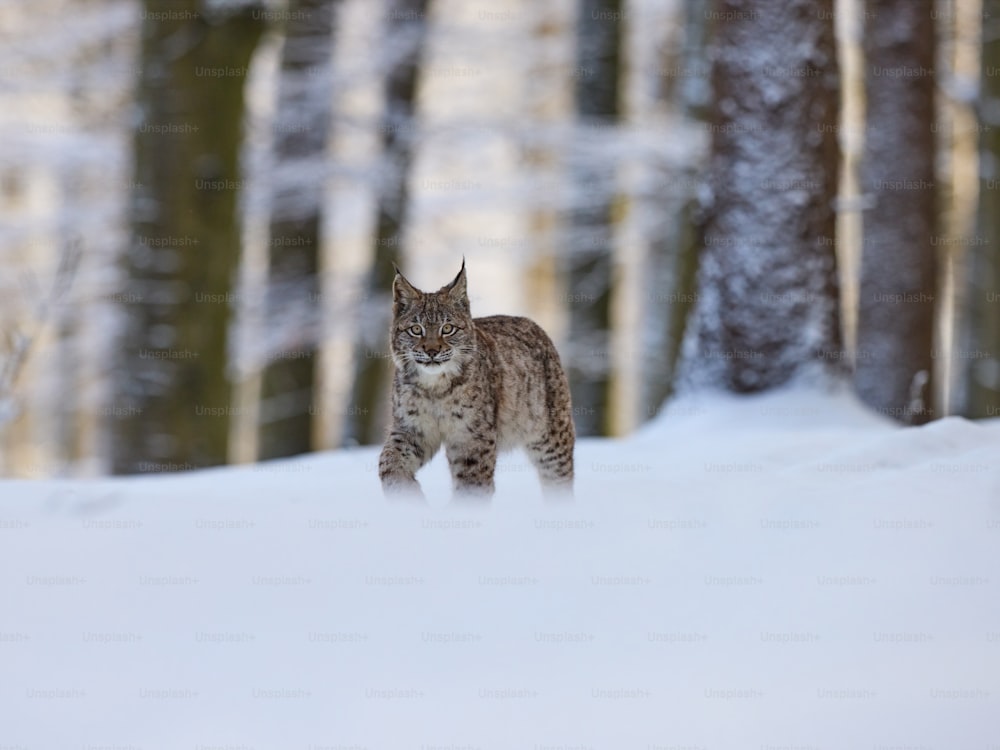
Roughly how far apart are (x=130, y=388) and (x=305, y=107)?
5.15 metres

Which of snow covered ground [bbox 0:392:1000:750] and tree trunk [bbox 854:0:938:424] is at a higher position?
tree trunk [bbox 854:0:938:424]

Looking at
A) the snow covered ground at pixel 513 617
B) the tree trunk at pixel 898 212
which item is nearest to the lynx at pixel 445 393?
the snow covered ground at pixel 513 617

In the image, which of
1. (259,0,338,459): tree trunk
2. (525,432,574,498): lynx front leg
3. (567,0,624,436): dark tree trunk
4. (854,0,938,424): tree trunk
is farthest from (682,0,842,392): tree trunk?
(259,0,338,459): tree trunk

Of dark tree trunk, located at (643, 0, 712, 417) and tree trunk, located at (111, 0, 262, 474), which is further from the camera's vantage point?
dark tree trunk, located at (643, 0, 712, 417)

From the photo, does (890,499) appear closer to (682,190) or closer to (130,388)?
(130,388)

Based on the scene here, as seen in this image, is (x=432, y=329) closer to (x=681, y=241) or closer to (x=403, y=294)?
(x=403, y=294)

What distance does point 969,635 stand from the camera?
3457mm

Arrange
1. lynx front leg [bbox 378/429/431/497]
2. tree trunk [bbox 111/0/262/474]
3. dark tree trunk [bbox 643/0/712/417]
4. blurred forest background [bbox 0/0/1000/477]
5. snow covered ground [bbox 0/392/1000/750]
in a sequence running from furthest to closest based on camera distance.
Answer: dark tree trunk [bbox 643/0/712/417]
tree trunk [bbox 111/0/262/474]
blurred forest background [bbox 0/0/1000/477]
lynx front leg [bbox 378/429/431/497]
snow covered ground [bbox 0/392/1000/750]

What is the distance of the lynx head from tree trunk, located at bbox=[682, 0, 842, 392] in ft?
9.28

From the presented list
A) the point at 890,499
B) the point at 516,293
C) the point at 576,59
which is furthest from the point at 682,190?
the point at 890,499

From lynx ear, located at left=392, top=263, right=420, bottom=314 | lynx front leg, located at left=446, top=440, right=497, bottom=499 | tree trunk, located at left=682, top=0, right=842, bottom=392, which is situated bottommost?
lynx front leg, located at left=446, top=440, right=497, bottom=499

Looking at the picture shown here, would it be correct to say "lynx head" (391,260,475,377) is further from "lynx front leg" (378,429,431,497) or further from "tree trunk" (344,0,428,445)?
"tree trunk" (344,0,428,445)

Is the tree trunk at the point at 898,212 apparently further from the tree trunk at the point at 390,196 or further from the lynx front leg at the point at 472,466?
the lynx front leg at the point at 472,466

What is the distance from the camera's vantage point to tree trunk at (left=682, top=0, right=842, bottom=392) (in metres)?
7.26
